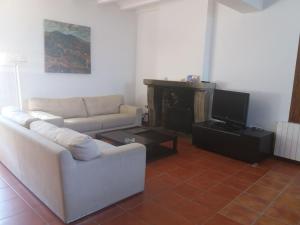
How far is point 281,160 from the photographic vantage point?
12.9 feet

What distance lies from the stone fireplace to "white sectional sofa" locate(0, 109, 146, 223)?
2.39 meters

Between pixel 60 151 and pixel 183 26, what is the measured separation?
3.96 metres

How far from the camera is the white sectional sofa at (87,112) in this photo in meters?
4.32

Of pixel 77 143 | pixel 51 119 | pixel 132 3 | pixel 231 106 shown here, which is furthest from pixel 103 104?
pixel 77 143

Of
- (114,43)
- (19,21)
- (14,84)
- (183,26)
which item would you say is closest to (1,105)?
(14,84)

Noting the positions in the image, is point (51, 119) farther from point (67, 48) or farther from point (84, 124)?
point (67, 48)

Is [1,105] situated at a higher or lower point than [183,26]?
lower

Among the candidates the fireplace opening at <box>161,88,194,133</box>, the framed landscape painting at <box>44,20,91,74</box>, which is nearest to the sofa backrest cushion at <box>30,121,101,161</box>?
the framed landscape painting at <box>44,20,91,74</box>

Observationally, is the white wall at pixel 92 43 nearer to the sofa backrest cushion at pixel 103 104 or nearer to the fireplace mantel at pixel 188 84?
the sofa backrest cushion at pixel 103 104

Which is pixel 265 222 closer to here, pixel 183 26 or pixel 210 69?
pixel 210 69

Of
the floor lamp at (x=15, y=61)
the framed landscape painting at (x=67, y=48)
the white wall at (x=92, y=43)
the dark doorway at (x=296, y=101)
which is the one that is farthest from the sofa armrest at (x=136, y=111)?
the dark doorway at (x=296, y=101)

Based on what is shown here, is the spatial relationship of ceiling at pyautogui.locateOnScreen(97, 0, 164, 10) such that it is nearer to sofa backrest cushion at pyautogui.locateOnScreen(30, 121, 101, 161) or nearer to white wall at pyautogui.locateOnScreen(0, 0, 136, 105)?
white wall at pyautogui.locateOnScreen(0, 0, 136, 105)

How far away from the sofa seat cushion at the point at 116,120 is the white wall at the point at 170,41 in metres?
1.20

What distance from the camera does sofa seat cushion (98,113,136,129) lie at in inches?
185
